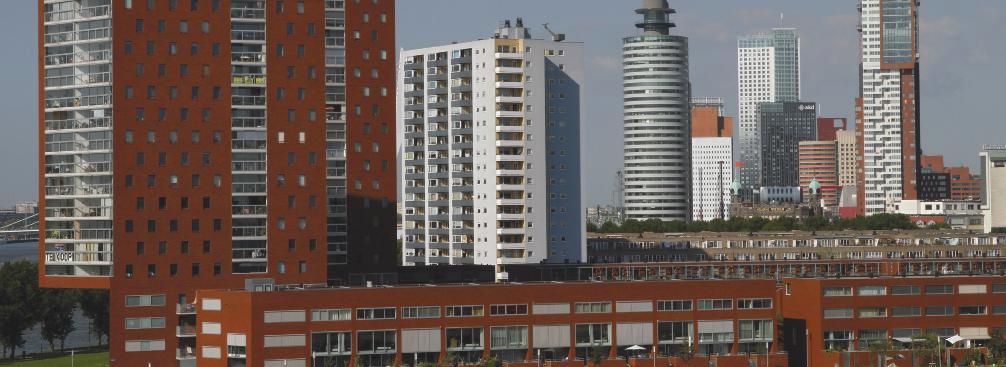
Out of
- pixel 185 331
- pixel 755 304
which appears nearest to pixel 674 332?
pixel 755 304

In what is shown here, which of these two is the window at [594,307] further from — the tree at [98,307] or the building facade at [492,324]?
the tree at [98,307]

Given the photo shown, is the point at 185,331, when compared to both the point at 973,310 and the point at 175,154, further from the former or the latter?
the point at 973,310

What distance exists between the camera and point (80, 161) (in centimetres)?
13825

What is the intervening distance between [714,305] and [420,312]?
24.7 meters

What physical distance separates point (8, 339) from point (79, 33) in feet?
194

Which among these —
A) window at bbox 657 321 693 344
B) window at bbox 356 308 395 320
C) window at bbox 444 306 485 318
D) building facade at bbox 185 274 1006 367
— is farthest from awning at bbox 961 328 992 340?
window at bbox 356 308 395 320

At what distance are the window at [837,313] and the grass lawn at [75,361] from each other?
2675 inches

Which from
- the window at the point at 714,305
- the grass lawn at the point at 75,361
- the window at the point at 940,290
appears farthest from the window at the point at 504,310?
the grass lawn at the point at 75,361

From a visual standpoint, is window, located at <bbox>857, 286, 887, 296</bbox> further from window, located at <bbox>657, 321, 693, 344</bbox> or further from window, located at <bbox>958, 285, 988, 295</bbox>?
window, located at <bbox>657, 321, 693, 344</bbox>

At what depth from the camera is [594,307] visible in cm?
13800

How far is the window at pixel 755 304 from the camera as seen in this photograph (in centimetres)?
14112

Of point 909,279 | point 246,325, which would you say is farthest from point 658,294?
point 246,325

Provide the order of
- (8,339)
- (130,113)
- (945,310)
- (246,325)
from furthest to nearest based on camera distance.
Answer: (8,339) → (945,310) → (130,113) → (246,325)

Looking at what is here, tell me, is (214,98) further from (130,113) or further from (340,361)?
(340,361)
